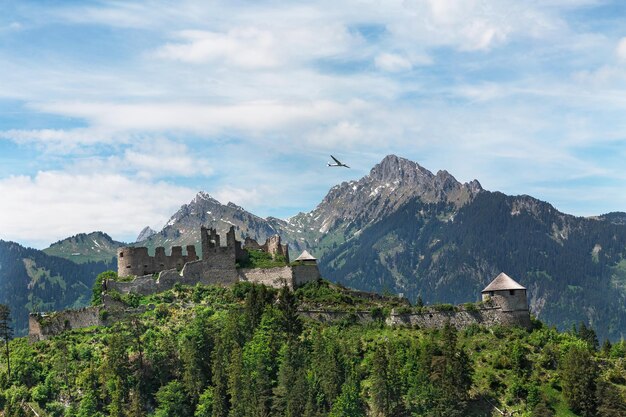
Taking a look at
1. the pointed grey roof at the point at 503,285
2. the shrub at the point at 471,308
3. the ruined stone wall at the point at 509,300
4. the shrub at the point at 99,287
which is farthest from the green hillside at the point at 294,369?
the shrub at the point at 99,287

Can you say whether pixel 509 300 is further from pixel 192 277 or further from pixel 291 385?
pixel 192 277

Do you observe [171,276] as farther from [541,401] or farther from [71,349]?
[541,401]

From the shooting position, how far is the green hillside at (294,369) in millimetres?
103125

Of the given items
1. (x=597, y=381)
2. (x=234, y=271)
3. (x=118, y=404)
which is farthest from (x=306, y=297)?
(x=597, y=381)

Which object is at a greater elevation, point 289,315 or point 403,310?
point 289,315

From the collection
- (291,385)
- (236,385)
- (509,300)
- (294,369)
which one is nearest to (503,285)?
(509,300)

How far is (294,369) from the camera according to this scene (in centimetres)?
10750

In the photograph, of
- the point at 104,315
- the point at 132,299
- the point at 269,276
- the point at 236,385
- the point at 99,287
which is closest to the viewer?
the point at 236,385

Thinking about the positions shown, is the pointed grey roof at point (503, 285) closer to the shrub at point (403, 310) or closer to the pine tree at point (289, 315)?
the shrub at point (403, 310)

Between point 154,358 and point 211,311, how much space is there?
1327 cm

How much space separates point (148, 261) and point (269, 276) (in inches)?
792

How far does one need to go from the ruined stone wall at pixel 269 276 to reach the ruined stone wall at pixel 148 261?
10469mm

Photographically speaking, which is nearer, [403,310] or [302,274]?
[403,310]

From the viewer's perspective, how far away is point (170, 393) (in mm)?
108438
